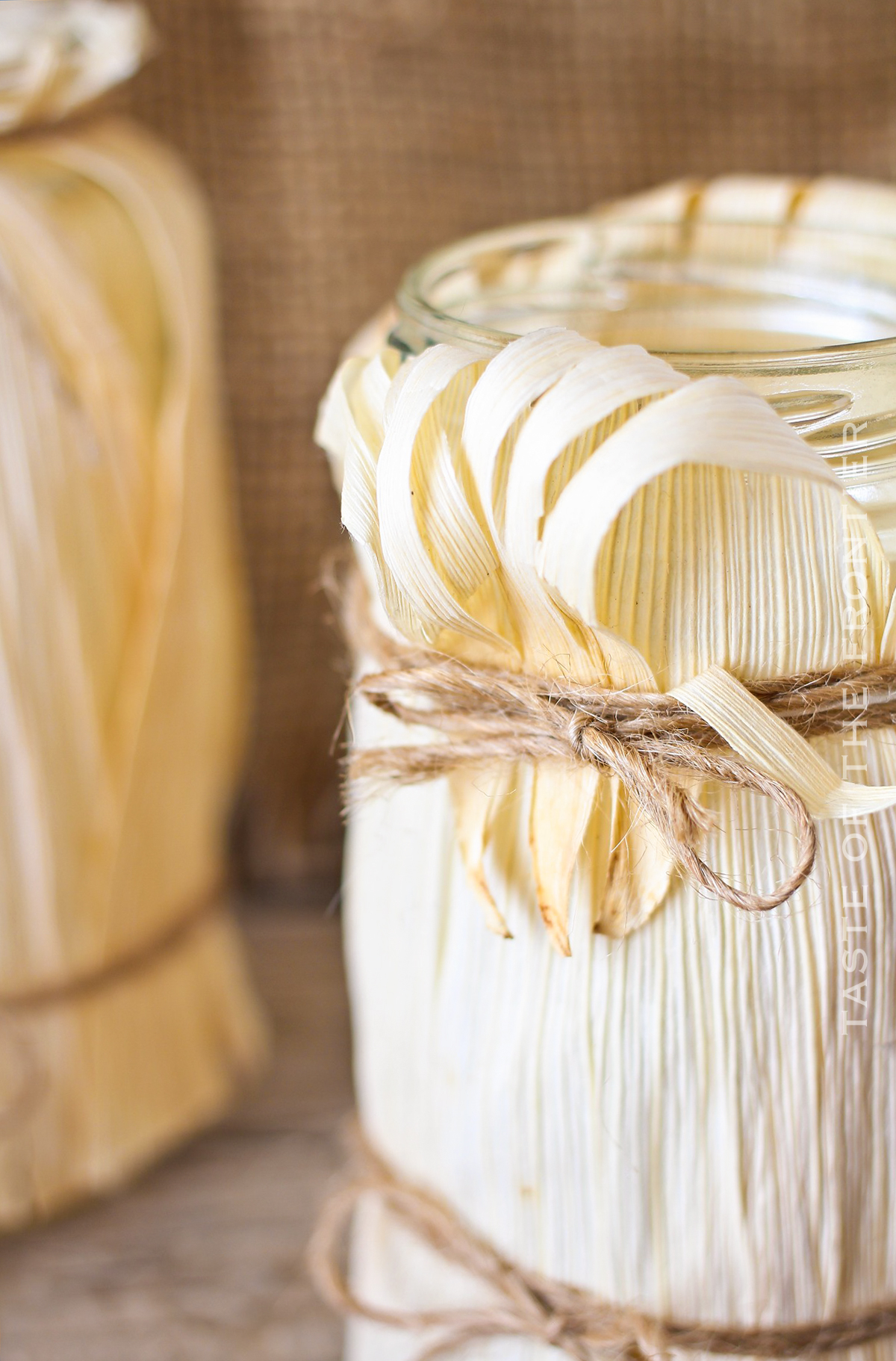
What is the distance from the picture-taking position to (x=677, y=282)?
0.49m

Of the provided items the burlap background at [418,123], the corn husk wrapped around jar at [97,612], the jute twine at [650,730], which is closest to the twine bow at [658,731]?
the jute twine at [650,730]

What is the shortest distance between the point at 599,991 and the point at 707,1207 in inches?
2.8

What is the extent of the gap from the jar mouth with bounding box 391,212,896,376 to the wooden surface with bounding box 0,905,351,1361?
44 centimetres

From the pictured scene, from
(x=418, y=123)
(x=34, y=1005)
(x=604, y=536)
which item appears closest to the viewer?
(x=604, y=536)

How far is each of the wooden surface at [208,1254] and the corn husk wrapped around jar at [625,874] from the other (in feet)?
0.61

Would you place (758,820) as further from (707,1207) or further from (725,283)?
(725,283)

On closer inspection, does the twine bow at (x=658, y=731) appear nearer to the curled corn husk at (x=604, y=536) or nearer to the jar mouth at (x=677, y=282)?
the curled corn husk at (x=604, y=536)

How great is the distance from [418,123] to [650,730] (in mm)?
596

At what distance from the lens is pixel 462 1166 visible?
403mm

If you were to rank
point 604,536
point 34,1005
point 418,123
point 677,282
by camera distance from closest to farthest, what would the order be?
point 604,536 < point 677,282 < point 34,1005 < point 418,123

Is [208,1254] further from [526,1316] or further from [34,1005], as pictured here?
[526,1316]

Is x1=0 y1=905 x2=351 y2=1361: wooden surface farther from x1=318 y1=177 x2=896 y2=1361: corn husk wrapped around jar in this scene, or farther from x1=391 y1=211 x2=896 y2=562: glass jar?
x1=391 y1=211 x2=896 y2=562: glass jar

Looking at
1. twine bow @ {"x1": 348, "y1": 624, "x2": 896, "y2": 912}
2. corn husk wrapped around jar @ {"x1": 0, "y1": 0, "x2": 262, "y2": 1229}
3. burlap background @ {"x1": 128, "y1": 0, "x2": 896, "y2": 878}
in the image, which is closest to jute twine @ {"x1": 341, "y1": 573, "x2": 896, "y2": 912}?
twine bow @ {"x1": 348, "y1": 624, "x2": 896, "y2": 912}

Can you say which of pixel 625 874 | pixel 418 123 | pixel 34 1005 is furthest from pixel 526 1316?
pixel 418 123
